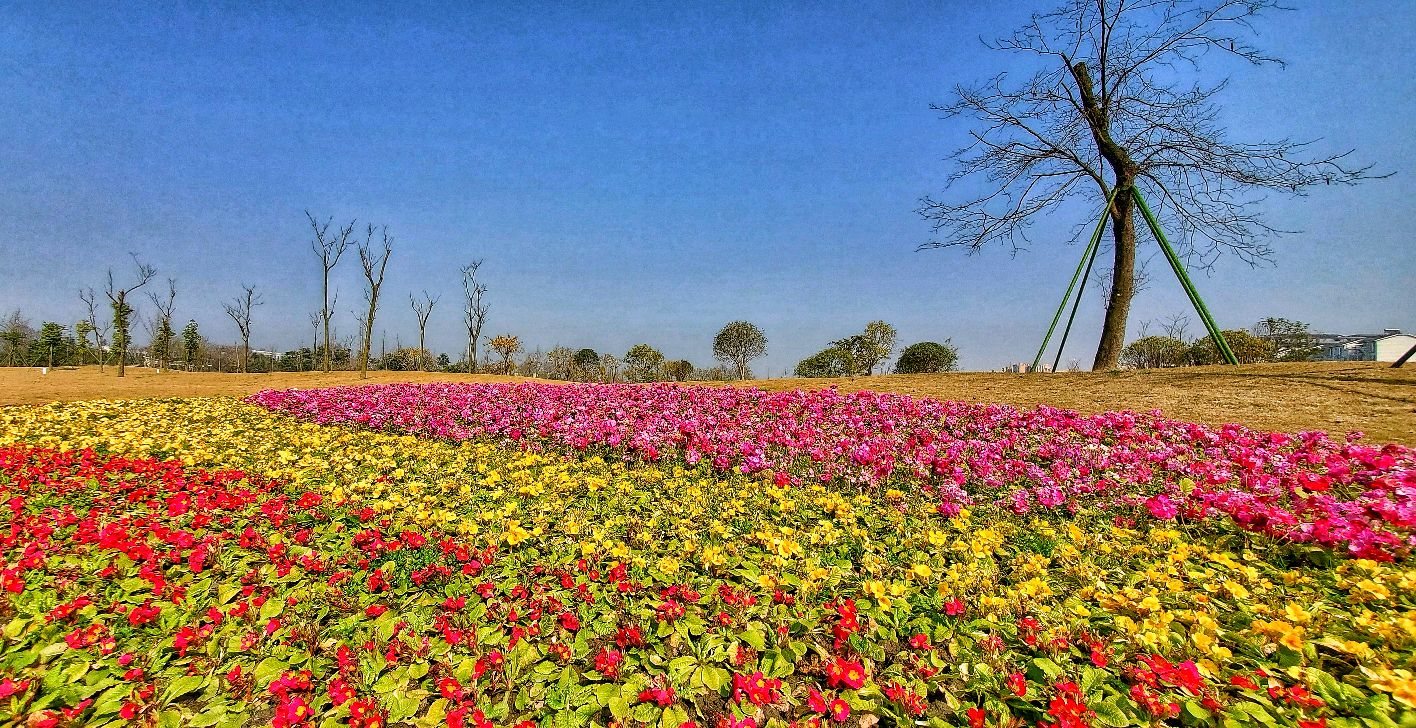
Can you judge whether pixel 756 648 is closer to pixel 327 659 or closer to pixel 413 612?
pixel 413 612

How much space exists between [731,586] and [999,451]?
465cm

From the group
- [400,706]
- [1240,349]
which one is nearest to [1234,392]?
[400,706]

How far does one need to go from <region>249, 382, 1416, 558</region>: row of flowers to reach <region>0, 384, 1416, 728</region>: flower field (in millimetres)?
49

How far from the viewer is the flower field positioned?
2.67 m

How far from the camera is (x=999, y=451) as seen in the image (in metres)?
6.92

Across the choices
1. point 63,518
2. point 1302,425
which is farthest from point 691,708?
point 1302,425

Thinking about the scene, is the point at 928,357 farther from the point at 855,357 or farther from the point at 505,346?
the point at 505,346

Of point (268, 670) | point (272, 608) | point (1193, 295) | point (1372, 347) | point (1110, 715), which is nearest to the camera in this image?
point (1110, 715)

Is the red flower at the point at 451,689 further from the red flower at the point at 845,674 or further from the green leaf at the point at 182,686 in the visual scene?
the red flower at the point at 845,674

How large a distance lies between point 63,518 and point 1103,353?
741 inches

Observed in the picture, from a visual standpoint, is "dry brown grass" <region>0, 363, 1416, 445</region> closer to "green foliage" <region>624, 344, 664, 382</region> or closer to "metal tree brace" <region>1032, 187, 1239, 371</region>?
"metal tree brace" <region>1032, 187, 1239, 371</region>

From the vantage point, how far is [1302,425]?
24.4 ft

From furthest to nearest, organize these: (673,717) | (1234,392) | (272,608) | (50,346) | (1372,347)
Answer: (50,346) → (1372,347) → (1234,392) → (272,608) → (673,717)

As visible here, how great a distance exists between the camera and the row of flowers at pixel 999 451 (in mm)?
4594
